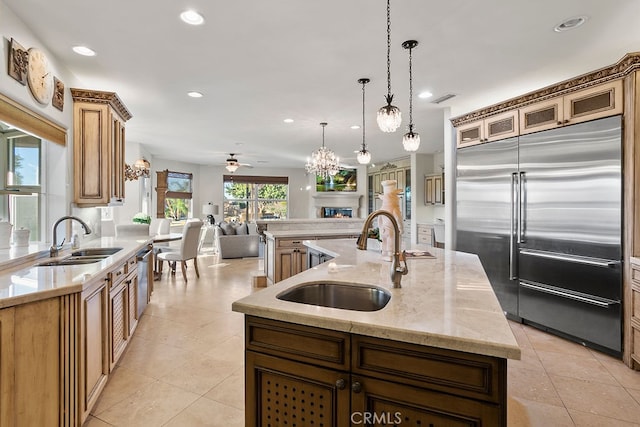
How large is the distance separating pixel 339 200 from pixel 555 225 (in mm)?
7781

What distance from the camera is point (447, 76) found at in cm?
343

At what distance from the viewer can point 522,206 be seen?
3510mm

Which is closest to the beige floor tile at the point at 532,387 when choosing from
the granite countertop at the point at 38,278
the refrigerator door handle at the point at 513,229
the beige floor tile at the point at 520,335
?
the beige floor tile at the point at 520,335

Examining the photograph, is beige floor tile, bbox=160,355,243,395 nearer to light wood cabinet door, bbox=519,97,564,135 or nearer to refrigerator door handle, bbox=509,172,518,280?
refrigerator door handle, bbox=509,172,518,280

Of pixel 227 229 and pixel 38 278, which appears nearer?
pixel 38 278

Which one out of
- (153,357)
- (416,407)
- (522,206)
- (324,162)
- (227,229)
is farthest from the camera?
(227,229)

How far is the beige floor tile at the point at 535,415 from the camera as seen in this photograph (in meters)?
1.98

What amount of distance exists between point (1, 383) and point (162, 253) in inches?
172

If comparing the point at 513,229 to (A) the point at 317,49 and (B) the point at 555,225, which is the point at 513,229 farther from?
Result: (A) the point at 317,49

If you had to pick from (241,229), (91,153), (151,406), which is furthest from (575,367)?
(241,229)

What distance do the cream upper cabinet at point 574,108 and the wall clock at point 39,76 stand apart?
4411 mm

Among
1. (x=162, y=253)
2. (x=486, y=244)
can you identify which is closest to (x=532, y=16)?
(x=486, y=244)

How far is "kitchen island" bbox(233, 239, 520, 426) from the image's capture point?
102cm

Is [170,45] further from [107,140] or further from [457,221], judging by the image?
[457,221]
